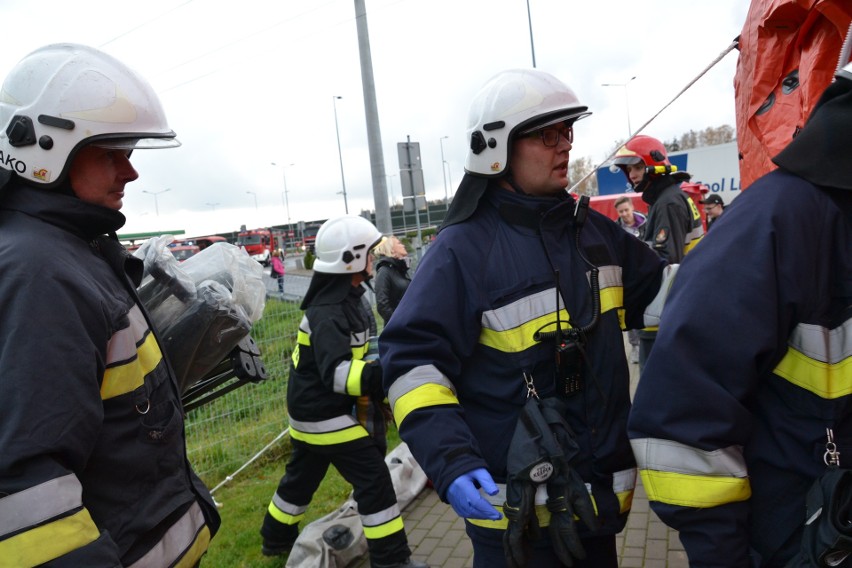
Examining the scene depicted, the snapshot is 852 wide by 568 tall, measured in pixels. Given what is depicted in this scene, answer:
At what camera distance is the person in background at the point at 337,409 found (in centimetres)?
369

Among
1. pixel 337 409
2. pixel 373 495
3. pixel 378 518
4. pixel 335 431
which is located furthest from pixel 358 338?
pixel 378 518

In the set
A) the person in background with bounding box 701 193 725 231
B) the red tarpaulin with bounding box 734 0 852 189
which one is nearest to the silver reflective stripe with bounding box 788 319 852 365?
the red tarpaulin with bounding box 734 0 852 189

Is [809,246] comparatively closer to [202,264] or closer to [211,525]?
[211,525]

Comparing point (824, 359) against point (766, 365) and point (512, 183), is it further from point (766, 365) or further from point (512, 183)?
point (512, 183)

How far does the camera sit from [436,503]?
4.89 meters

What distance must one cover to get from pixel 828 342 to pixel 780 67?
98 centimetres

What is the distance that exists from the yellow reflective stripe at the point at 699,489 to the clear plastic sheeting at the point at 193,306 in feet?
5.29

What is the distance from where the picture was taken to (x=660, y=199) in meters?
5.70

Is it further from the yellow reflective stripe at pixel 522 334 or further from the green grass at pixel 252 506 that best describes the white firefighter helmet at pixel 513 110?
the green grass at pixel 252 506

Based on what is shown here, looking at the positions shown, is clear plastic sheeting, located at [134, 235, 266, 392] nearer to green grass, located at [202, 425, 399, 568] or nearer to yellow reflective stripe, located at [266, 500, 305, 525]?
yellow reflective stripe, located at [266, 500, 305, 525]

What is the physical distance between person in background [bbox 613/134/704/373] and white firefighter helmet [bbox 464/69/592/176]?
11.8 ft

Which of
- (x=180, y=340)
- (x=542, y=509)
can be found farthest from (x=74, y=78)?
(x=542, y=509)

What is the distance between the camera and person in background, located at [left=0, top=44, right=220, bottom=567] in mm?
1423

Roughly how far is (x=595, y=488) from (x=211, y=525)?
1.30 meters
